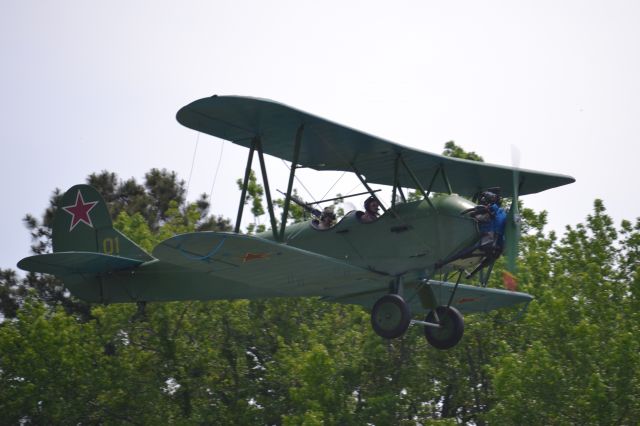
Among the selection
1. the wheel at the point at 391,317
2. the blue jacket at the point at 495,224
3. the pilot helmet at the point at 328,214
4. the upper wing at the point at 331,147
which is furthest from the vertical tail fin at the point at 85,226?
the blue jacket at the point at 495,224

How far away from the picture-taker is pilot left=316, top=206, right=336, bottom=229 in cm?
1491

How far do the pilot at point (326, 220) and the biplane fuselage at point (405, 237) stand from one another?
110 millimetres

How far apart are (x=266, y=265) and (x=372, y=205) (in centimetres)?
179

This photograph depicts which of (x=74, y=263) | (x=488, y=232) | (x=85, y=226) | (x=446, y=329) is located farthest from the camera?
(x=85, y=226)

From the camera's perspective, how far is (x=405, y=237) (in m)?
14.3

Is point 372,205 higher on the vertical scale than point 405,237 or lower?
higher

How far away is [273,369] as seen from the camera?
21.7 meters

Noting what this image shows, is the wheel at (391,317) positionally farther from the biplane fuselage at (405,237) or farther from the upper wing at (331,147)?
the upper wing at (331,147)

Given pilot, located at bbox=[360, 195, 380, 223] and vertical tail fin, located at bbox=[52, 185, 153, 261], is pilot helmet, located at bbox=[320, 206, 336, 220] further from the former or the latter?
vertical tail fin, located at bbox=[52, 185, 153, 261]

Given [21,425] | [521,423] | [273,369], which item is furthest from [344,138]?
[21,425]

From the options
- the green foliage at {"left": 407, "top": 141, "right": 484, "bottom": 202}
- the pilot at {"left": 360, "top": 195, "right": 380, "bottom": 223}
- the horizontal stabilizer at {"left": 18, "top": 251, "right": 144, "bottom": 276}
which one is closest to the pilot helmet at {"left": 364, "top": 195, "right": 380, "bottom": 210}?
the pilot at {"left": 360, "top": 195, "right": 380, "bottom": 223}

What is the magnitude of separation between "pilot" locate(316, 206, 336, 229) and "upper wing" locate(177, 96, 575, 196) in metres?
0.78

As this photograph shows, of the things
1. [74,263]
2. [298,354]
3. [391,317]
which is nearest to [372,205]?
[391,317]

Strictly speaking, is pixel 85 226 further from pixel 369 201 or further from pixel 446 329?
pixel 446 329
